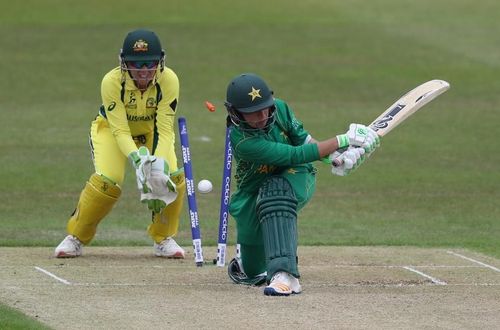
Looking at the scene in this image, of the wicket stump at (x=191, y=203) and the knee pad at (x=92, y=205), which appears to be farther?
the knee pad at (x=92, y=205)

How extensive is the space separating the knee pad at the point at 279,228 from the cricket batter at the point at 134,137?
1.43m

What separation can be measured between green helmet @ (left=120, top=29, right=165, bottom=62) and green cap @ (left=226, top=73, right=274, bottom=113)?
1.58 m

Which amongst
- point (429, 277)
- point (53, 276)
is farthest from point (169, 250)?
point (429, 277)

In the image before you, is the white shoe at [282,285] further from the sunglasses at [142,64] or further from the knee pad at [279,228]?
the sunglasses at [142,64]

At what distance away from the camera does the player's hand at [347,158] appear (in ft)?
26.7

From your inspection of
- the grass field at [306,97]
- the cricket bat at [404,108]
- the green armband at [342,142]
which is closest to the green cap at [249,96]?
the green armband at [342,142]

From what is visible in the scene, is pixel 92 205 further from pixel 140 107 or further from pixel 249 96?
pixel 249 96

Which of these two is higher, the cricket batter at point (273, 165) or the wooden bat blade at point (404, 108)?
the wooden bat blade at point (404, 108)

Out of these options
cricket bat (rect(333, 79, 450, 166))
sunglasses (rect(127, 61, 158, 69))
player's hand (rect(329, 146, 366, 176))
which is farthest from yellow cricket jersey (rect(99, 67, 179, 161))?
player's hand (rect(329, 146, 366, 176))

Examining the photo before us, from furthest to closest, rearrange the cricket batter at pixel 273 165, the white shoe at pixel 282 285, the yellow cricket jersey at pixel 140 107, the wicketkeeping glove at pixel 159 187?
the yellow cricket jersey at pixel 140 107, the wicketkeeping glove at pixel 159 187, the cricket batter at pixel 273 165, the white shoe at pixel 282 285

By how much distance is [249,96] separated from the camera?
8.16 meters

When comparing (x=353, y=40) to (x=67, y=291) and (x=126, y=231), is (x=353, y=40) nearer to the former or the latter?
(x=126, y=231)

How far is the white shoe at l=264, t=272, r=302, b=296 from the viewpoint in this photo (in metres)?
7.98

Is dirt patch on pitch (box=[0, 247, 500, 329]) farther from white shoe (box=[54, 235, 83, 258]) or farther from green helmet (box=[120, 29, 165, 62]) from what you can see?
green helmet (box=[120, 29, 165, 62])
